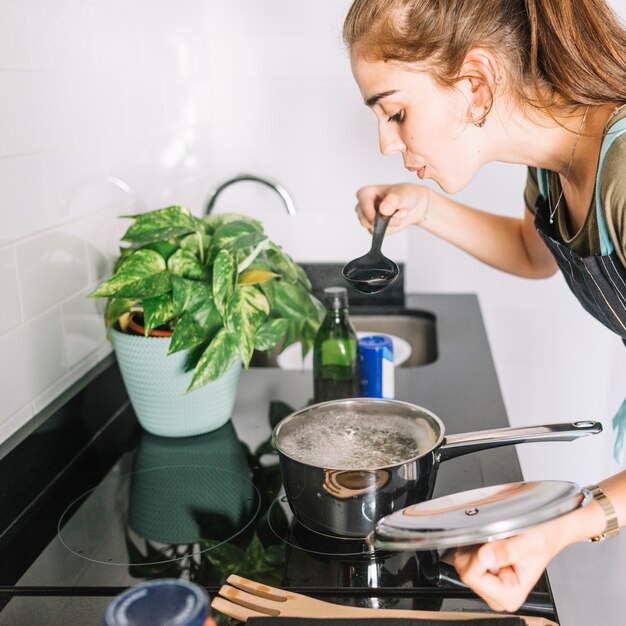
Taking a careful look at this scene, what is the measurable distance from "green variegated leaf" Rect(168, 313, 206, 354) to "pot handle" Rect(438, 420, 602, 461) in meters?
0.42

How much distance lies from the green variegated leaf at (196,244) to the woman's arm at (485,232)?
1.34 ft

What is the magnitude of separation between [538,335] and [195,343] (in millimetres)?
1326

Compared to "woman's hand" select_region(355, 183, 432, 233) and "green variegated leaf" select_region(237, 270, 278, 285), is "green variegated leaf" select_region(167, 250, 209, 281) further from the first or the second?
"woman's hand" select_region(355, 183, 432, 233)

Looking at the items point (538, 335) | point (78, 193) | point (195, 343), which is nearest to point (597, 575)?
point (538, 335)

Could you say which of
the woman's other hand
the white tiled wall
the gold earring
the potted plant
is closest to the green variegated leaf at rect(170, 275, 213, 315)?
the potted plant

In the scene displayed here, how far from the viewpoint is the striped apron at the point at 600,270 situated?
108cm

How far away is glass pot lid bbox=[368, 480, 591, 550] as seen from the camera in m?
0.65

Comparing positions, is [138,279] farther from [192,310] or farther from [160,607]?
[160,607]

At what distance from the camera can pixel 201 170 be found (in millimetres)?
1946

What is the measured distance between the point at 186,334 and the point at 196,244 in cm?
16

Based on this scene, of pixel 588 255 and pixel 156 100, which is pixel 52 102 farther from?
pixel 588 255

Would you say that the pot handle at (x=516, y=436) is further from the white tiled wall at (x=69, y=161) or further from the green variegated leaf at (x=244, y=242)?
the white tiled wall at (x=69, y=161)

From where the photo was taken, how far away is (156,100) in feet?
5.55

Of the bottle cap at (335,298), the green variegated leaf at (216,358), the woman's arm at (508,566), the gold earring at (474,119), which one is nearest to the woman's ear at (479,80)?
the gold earring at (474,119)
